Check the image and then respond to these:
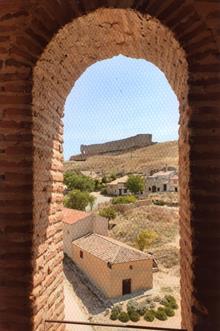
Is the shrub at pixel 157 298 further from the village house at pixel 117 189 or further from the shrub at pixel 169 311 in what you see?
the village house at pixel 117 189

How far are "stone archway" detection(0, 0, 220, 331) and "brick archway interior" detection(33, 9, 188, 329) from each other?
0.27 feet

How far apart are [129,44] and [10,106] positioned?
145cm

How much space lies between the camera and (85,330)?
15.2 meters

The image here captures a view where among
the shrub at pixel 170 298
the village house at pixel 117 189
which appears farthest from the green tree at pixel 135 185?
the shrub at pixel 170 298

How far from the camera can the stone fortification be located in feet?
306

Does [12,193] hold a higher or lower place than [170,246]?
higher

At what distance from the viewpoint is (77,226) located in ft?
86.5

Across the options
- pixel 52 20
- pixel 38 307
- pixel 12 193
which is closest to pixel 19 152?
pixel 12 193

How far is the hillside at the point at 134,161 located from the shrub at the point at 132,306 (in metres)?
50.3

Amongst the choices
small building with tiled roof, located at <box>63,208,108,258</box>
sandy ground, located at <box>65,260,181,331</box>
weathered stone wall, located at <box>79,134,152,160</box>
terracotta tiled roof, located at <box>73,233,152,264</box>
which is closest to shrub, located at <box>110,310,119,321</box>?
sandy ground, located at <box>65,260,181,331</box>

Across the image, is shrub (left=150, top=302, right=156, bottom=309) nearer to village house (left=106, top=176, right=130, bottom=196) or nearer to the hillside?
village house (left=106, top=176, right=130, bottom=196)

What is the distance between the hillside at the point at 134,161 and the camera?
244 feet

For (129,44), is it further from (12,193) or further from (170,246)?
(170,246)

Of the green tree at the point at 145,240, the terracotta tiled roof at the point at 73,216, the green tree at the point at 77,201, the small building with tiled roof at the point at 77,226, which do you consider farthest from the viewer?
the green tree at the point at 77,201
